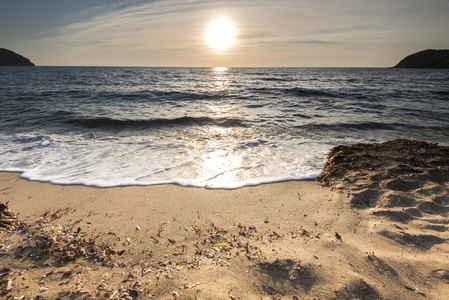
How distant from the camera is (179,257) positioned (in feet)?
7.20

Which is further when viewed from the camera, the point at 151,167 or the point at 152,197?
the point at 151,167

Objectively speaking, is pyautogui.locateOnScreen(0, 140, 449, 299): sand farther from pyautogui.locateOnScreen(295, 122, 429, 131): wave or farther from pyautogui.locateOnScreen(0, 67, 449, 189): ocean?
pyautogui.locateOnScreen(295, 122, 429, 131): wave

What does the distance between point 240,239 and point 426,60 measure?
136994 millimetres

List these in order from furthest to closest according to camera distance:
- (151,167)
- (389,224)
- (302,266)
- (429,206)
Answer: (151,167)
(429,206)
(389,224)
(302,266)

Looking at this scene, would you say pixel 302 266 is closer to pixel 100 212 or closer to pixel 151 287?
pixel 151 287

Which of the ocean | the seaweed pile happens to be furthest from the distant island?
the seaweed pile

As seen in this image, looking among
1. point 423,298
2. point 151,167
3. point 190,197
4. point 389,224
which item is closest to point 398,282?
point 423,298

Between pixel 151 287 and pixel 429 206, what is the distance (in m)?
3.56

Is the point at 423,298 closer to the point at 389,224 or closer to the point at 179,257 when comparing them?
the point at 389,224

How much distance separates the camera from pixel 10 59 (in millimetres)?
109875

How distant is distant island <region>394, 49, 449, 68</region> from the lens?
277 feet

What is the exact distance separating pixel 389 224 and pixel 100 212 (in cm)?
375

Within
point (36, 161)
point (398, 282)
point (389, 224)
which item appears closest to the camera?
point (398, 282)

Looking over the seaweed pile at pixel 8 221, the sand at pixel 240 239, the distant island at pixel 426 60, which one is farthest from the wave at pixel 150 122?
the distant island at pixel 426 60
